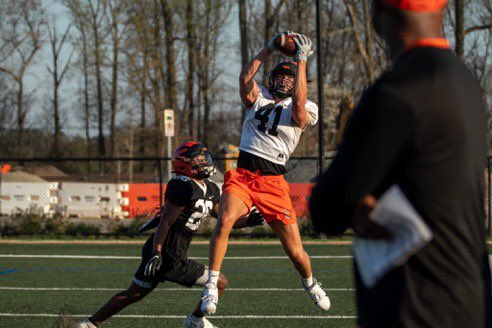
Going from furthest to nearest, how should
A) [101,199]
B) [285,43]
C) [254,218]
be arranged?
[101,199], [254,218], [285,43]

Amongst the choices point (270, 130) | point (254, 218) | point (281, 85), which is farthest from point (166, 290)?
point (281, 85)

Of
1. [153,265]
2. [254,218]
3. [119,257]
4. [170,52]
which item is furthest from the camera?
[170,52]

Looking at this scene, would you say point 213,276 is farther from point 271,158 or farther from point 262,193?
point 271,158

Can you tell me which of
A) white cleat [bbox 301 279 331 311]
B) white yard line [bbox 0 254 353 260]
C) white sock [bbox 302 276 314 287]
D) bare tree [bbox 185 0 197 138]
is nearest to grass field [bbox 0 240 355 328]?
white yard line [bbox 0 254 353 260]

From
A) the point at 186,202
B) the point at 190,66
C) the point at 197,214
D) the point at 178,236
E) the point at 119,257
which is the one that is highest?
the point at 190,66

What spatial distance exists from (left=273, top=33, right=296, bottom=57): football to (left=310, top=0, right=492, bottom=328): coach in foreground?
4.06 meters

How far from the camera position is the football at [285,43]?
6363 mm

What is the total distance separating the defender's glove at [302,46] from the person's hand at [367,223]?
4273 millimetres

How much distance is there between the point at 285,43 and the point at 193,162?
1214 mm

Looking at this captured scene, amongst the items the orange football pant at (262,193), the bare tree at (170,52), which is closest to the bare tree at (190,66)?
the bare tree at (170,52)

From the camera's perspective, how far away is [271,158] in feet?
24.5

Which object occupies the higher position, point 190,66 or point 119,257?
point 190,66

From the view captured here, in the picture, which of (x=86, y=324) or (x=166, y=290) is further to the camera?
(x=166, y=290)

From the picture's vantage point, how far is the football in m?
6.36
